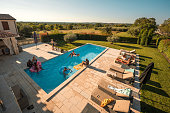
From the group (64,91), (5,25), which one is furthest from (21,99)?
(5,25)

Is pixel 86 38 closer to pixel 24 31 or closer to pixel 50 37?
pixel 50 37

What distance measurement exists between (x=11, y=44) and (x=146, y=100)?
18747 mm

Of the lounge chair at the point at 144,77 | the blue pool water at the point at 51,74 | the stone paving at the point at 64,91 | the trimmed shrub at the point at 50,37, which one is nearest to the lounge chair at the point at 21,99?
the stone paving at the point at 64,91

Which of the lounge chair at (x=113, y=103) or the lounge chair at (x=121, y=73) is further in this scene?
the lounge chair at (x=121, y=73)

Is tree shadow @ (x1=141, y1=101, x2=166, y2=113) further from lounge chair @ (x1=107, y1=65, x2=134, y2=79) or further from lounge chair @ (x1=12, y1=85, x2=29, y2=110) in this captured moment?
lounge chair @ (x1=12, y1=85, x2=29, y2=110)

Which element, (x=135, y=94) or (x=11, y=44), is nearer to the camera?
(x=135, y=94)

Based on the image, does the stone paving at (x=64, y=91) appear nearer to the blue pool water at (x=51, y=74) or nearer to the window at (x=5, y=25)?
the blue pool water at (x=51, y=74)

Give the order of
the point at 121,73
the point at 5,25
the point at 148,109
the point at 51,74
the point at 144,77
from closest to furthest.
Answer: the point at 148,109 → the point at 144,77 → the point at 121,73 → the point at 51,74 → the point at 5,25

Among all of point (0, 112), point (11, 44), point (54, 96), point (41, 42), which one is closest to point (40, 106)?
point (54, 96)

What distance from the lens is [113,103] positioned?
5266 mm

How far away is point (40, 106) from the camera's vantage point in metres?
5.50

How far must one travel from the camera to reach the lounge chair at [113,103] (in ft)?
15.5

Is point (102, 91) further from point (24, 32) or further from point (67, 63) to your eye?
point (24, 32)

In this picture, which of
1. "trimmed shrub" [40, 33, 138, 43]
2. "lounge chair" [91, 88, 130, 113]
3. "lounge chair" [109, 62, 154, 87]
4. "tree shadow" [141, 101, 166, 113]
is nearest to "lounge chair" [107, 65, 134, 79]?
"lounge chair" [109, 62, 154, 87]
